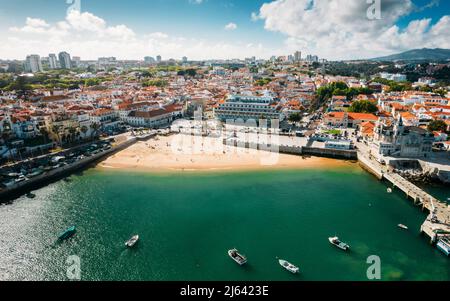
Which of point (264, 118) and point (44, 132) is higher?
point (44, 132)

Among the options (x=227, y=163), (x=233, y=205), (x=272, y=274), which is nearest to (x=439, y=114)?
(x=227, y=163)

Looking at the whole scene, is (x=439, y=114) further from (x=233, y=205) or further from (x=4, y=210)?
(x=4, y=210)

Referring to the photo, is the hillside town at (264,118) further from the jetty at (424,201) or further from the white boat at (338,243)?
the white boat at (338,243)

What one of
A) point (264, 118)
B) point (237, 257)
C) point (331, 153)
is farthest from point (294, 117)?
point (237, 257)

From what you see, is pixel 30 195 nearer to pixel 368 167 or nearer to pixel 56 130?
pixel 56 130

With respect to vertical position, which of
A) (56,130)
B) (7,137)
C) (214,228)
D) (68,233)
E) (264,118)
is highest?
(56,130)

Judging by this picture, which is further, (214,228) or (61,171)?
(61,171)
